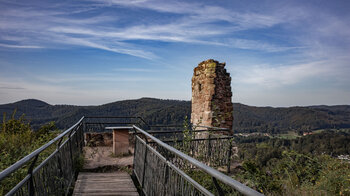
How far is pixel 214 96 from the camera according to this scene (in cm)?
897

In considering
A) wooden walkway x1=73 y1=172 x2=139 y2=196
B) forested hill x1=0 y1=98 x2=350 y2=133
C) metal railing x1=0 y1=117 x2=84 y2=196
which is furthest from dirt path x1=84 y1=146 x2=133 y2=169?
Answer: forested hill x1=0 y1=98 x2=350 y2=133

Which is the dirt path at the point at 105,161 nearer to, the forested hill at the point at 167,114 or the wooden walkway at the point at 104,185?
the wooden walkway at the point at 104,185

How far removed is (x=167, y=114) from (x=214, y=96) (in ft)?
101

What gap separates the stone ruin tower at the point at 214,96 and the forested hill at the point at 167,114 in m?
22.9

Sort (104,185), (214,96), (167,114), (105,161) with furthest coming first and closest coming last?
(167,114)
(214,96)
(105,161)
(104,185)

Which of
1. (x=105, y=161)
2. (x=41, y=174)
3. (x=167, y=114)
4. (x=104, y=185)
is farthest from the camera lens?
(x=167, y=114)

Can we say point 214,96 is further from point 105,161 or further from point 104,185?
point 104,185

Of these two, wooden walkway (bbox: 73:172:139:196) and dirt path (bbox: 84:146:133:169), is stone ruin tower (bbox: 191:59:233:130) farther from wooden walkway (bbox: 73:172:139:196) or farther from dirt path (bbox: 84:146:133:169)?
wooden walkway (bbox: 73:172:139:196)

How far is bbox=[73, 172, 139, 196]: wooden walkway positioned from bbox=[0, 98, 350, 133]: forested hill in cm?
2774

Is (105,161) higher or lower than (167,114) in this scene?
lower

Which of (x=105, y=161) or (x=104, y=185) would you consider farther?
(x=105, y=161)

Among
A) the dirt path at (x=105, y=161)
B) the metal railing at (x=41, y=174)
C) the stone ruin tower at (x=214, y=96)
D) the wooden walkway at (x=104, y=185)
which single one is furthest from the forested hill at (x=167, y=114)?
the metal railing at (x=41, y=174)

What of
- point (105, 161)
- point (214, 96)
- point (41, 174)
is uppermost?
point (214, 96)

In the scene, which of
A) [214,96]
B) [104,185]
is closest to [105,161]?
[104,185]
